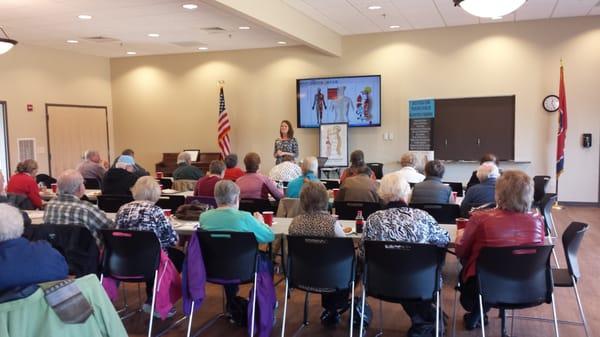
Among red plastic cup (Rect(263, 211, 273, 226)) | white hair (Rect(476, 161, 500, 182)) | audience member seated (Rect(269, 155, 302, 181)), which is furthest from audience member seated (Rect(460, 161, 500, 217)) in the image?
audience member seated (Rect(269, 155, 302, 181))

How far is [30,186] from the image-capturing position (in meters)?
6.18

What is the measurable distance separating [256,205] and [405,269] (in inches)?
93.3

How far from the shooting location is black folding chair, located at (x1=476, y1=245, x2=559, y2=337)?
2.96 m

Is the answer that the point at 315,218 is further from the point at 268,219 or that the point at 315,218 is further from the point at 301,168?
the point at 301,168

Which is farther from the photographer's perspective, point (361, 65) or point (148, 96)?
point (148, 96)

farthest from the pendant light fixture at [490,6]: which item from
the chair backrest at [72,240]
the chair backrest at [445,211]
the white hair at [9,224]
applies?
the white hair at [9,224]

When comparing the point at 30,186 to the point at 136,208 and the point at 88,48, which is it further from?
the point at 88,48

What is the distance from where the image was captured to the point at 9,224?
2.33 m

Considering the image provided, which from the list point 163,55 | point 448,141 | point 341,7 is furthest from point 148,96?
point 448,141

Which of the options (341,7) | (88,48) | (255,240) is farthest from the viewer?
(88,48)

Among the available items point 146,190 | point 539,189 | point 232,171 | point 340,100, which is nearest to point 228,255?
point 146,190

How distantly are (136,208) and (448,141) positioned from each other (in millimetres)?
7275

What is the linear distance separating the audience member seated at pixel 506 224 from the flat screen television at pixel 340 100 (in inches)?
273

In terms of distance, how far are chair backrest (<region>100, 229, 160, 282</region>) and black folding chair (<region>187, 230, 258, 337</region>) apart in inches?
13.7
